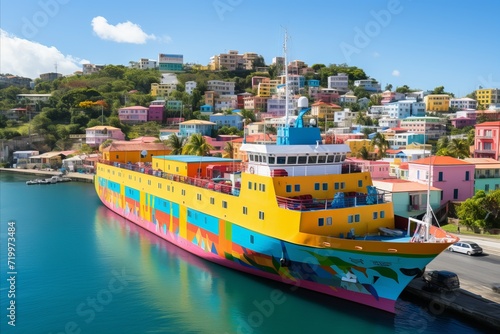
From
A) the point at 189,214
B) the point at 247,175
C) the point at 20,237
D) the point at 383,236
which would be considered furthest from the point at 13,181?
the point at 383,236

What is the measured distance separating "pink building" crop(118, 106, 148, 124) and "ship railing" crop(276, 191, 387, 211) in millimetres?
73962

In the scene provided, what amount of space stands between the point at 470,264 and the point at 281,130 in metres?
10.2

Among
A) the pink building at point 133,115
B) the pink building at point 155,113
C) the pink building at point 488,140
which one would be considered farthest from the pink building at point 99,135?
the pink building at point 488,140

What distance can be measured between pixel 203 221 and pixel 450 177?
59.3 ft

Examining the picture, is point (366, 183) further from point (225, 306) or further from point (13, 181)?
point (13, 181)

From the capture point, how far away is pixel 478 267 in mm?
19219

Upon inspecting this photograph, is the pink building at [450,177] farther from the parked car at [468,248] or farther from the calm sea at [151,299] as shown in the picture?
the calm sea at [151,299]

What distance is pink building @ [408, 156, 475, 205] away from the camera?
98.6ft

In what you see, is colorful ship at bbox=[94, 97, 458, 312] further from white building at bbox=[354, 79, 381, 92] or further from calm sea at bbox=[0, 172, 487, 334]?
white building at bbox=[354, 79, 381, 92]

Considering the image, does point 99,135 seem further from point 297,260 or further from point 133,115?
point 297,260

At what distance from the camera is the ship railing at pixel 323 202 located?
1672 centimetres

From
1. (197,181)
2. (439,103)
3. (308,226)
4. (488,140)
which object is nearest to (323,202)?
(308,226)

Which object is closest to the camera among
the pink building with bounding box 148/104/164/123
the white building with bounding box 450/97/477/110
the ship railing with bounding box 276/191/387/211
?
the ship railing with bounding box 276/191/387/211

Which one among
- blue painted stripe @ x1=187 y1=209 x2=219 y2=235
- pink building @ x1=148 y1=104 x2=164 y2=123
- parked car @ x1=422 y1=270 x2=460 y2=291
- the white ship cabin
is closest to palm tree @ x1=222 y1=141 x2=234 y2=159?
blue painted stripe @ x1=187 y1=209 x2=219 y2=235
